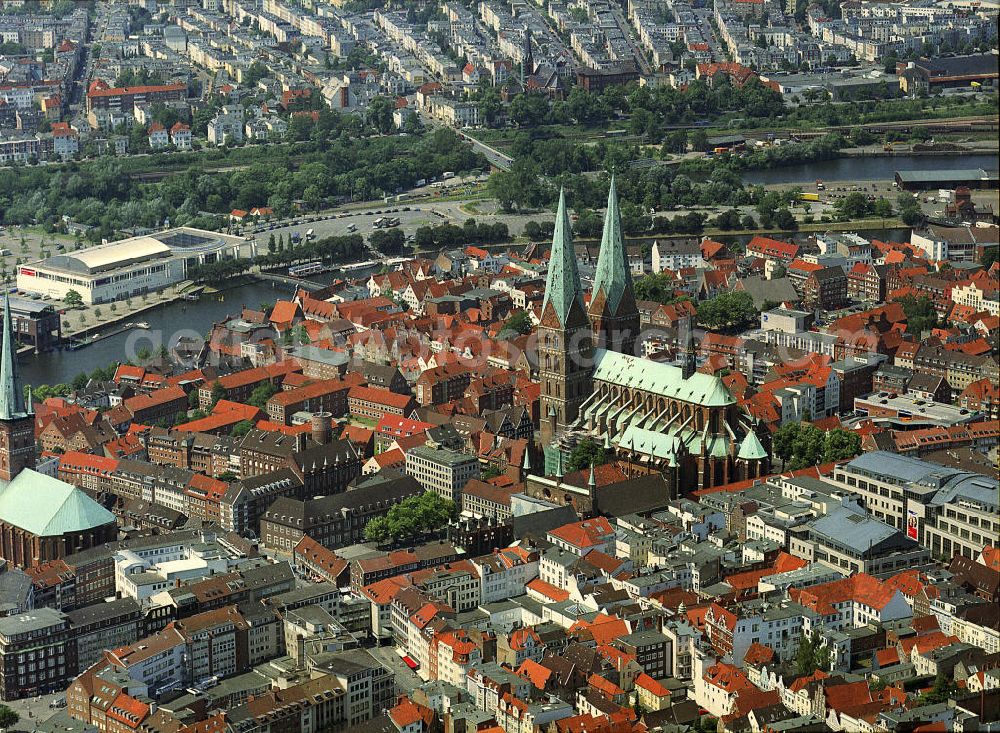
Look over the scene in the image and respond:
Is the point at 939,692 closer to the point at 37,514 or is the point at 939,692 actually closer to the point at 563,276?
the point at 563,276

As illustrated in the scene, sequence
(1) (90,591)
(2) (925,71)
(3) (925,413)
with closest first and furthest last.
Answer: (1) (90,591) < (3) (925,413) < (2) (925,71)

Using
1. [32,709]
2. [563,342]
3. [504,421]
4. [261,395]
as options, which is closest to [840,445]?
[563,342]

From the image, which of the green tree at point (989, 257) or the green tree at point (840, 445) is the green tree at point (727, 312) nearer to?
the green tree at point (989, 257)

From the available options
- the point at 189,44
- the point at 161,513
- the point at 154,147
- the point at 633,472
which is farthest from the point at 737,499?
the point at 189,44

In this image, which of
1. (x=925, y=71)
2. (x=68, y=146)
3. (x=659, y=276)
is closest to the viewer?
(x=659, y=276)


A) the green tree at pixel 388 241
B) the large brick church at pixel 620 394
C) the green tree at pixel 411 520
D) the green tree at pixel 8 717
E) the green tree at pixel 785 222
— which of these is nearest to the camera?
the green tree at pixel 8 717

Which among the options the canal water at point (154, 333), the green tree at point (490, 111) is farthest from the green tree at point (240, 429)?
the green tree at point (490, 111)

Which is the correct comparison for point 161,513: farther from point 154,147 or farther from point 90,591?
point 154,147
